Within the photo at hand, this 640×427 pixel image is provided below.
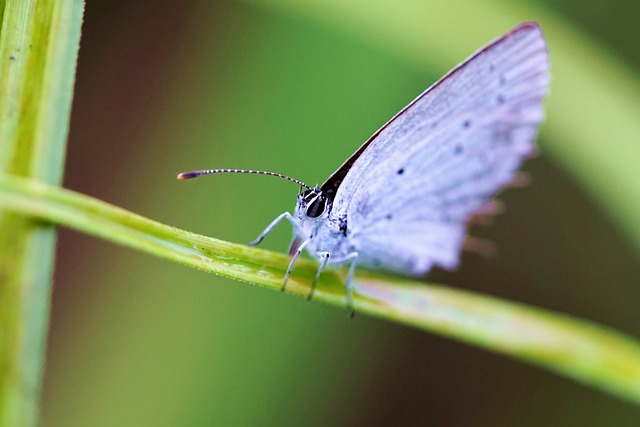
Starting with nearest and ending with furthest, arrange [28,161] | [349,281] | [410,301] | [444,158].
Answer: [28,161]
[410,301]
[349,281]
[444,158]

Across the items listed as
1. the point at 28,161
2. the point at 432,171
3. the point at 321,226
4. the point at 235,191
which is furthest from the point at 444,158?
the point at 28,161

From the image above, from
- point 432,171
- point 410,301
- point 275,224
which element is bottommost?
point 410,301

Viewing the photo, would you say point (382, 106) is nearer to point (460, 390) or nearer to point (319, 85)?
point (319, 85)

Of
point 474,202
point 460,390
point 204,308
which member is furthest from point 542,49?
point 460,390

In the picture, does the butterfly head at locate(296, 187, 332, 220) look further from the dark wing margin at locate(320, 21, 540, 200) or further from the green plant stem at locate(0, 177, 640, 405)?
the green plant stem at locate(0, 177, 640, 405)

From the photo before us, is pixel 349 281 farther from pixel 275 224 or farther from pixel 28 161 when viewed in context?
pixel 28 161

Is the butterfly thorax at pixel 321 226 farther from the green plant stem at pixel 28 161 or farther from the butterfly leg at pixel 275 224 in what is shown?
the green plant stem at pixel 28 161

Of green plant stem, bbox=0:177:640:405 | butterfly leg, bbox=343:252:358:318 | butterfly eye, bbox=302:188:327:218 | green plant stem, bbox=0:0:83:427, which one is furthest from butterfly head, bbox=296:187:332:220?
green plant stem, bbox=0:0:83:427
